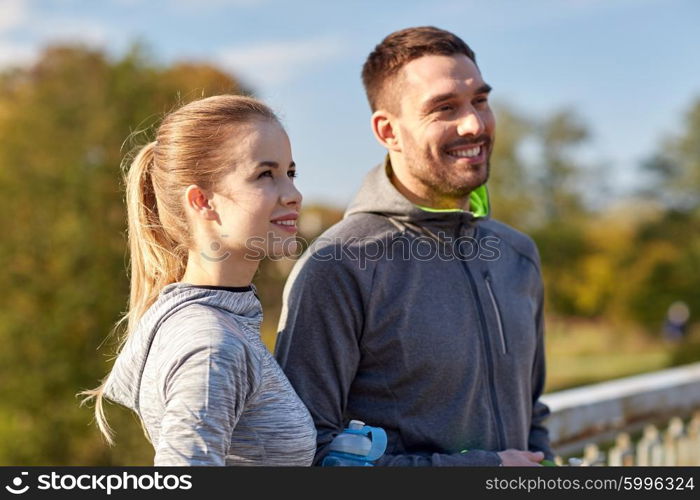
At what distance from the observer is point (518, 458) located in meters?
2.43

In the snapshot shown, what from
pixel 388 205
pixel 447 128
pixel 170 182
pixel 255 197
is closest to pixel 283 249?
pixel 255 197

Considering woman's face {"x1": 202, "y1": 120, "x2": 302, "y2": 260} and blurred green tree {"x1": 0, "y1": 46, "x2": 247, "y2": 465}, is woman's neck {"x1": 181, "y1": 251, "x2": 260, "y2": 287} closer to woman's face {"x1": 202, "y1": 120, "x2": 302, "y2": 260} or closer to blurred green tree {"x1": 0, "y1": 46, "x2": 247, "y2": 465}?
woman's face {"x1": 202, "y1": 120, "x2": 302, "y2": 260}

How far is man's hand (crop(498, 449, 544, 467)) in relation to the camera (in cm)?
240

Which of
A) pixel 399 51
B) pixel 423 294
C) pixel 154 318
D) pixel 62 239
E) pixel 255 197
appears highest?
pixel 399 51

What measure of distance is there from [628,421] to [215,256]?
348 centimetres

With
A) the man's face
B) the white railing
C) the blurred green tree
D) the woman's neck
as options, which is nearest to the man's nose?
the man's face

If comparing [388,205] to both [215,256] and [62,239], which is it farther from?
[62,239]

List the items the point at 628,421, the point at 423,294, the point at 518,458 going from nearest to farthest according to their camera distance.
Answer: the point at 518,458
the point at 423,294
the point at 628,421

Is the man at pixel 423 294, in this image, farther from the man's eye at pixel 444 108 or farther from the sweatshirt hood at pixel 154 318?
the sweatshirt hood at pixel 154 318

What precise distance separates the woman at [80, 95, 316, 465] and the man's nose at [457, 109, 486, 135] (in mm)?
785

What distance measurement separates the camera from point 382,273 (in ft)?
8.18

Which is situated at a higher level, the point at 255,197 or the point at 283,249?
the point at 255,197

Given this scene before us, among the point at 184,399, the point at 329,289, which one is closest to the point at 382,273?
the point at 329,289

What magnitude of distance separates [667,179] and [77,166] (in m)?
14.9
